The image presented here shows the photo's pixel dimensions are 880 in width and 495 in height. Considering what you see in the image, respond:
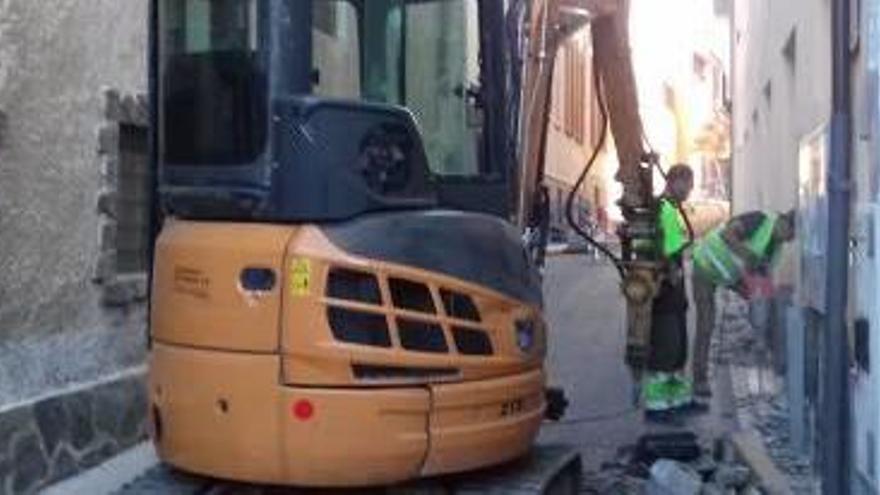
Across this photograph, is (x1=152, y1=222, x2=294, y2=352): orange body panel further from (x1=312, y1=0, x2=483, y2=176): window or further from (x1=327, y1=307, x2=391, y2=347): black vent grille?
(x1=312, y1=0, x2=483, y2=176): window

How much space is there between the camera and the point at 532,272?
22.4 feet

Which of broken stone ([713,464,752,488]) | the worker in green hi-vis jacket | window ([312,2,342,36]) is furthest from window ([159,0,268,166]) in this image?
the worker in green hi-vis jacket

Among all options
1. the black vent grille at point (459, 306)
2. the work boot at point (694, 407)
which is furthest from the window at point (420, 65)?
the work boot at point (694, 407)

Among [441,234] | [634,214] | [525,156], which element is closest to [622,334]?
[634,214]

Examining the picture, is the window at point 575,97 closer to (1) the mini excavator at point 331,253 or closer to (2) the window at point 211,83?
(1) the mini excavator at point 331,253

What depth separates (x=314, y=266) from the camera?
5605 millimetres

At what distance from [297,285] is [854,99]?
291 cm

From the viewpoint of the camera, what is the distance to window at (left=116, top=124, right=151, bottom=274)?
32.5ft

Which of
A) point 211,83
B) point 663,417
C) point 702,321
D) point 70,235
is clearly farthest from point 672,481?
point 702,321

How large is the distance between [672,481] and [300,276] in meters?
3.20

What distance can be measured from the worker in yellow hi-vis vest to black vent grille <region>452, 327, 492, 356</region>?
6091 mm

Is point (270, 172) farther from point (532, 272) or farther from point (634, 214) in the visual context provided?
point (634, 214)

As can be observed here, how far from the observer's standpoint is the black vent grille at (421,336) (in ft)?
19.2

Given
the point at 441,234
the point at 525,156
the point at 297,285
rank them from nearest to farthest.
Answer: the point at 297,285 → the point at 441,234 → the point at 525,156
